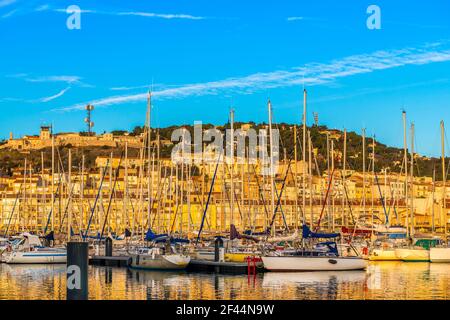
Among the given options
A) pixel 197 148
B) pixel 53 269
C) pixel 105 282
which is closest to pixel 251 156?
pixel 197 148

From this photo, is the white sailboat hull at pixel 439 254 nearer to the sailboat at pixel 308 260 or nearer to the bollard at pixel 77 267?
the sailboat at pixel 308 260

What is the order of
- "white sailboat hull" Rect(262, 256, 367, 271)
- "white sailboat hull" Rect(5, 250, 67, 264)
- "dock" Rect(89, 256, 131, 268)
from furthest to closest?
1. "white sailboat hull" Rect(5, 250, 67, 264)
2. "dock" Rect(89, 256, 131, 268)
3. "white sailboat hull" Rect(262, 256, 367, 271)

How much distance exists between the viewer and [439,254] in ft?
161

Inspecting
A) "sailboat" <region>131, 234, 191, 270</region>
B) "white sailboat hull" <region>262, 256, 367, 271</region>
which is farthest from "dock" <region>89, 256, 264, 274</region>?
"white sailboat hull" <region>262, 256, 367, 271</region>

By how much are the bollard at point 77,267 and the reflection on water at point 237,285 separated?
13.4 meters

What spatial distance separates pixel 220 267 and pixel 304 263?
411 centimetres

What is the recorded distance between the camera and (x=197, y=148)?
461 feet

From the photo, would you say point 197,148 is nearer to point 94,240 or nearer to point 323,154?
point 323,154

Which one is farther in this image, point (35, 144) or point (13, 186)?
point (35, 144)

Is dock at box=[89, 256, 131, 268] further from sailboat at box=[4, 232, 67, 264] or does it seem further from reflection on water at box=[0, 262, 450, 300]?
sailboat at box=[4, 232, 67, 264]

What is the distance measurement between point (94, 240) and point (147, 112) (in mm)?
13931

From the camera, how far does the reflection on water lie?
2950cm

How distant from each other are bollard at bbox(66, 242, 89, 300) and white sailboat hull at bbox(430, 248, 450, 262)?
3683 cm

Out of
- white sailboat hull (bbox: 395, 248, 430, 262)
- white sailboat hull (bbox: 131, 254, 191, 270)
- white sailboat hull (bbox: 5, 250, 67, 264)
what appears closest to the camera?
white sailboat hull (bbox: 131, 254, 191, 270)
